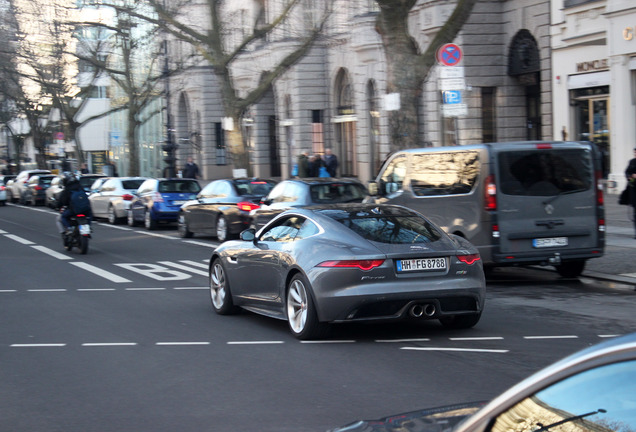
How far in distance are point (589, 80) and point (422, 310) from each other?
62.1 ft

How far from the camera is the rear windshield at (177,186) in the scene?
26672mm

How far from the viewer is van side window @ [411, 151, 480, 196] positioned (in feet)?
44.1

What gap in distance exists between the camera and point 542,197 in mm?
13102

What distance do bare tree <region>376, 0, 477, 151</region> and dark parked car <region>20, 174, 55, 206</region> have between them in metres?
27.1

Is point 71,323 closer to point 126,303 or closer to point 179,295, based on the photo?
point 126,303

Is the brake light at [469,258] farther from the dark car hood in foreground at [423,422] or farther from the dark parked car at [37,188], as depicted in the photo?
the dark parked car at [37,188]

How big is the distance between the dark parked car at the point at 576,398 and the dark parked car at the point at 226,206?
1890cm

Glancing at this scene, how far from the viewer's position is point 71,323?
10.4 m

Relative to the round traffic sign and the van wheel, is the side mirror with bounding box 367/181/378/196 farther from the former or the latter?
the round traffic sign

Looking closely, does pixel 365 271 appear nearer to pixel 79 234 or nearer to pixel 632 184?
pixel 632 184

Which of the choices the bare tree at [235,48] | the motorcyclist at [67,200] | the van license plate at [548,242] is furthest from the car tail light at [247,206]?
the bare tree at [235,48]

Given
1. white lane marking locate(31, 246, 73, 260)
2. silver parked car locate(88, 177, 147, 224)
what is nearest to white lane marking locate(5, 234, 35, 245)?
white lane marking locate(31, 246, 73, 260)

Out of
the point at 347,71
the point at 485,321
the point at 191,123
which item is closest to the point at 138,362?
the point at 485,321

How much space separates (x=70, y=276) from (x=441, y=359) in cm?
910
